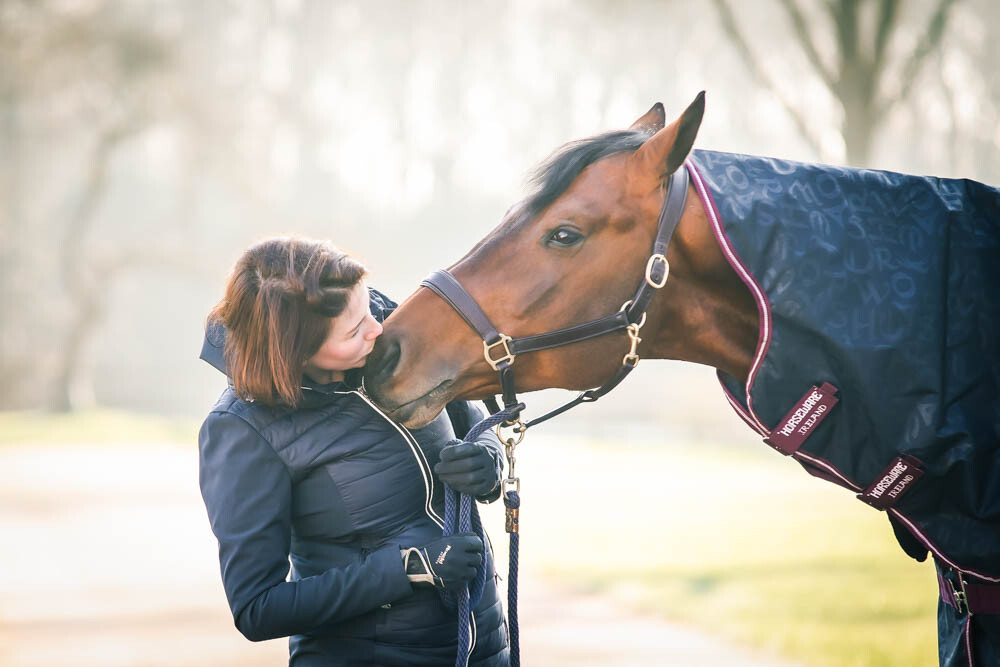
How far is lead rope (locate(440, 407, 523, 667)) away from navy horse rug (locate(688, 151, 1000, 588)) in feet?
2.09

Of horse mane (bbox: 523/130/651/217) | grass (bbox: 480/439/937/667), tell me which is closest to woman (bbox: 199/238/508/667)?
horse mane (bbox: 523/130/651/217)

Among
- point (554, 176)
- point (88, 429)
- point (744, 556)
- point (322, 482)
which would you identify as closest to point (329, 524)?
point (322, 482)

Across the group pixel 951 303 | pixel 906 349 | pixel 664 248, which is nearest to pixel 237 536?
pixel 664 248

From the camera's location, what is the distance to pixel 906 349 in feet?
6.68

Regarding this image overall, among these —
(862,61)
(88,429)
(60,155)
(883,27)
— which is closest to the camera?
(883,27)

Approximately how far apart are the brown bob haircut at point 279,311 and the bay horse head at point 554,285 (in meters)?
0.17

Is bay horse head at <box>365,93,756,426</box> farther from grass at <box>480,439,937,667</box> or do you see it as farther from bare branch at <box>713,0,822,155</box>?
bare branch at <box>713,0,822,155</box>

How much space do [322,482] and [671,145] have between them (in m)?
1.21

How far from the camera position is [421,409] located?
2.29 meters

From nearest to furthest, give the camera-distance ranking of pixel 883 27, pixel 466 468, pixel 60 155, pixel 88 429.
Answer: pixel 466 468 < pixel 883 27 < pixel 88 429 < pixel 60 155

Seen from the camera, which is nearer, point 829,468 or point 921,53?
point 829,468

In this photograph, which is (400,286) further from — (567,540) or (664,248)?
(664,248)

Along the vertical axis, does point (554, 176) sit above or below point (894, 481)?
above

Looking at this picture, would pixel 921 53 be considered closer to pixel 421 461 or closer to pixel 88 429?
pixel 421 461
